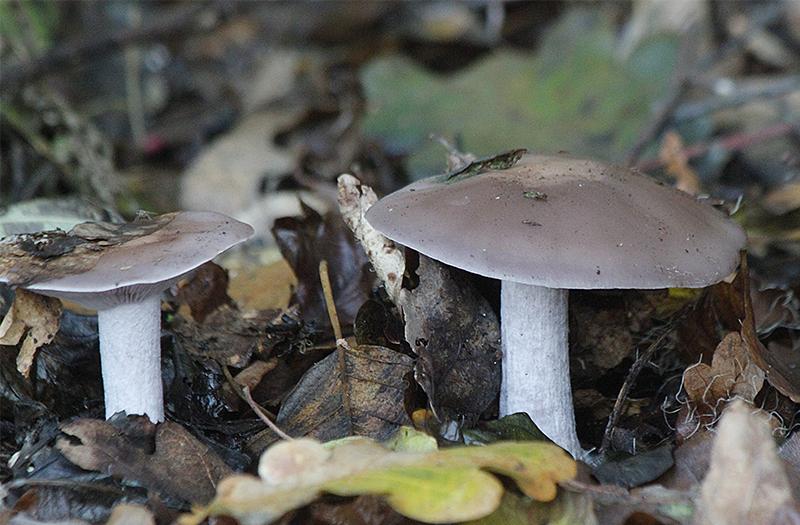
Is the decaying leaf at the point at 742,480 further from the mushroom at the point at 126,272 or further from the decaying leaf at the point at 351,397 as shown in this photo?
the mushroom at the point at 126,272

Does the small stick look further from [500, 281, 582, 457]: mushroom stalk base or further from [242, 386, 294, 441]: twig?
[500, 281, 582, 457]: mushroom stalk base

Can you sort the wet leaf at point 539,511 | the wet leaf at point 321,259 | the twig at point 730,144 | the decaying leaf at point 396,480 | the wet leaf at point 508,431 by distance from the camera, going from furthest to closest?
the twig at point 730,144 < the wet leaf at point 321,259 < the wet leaf at point 508,431 < the wet leaf at point 539,511 < the decaying leaf at point 396,480

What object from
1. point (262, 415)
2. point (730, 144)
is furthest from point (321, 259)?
point (730, 144)

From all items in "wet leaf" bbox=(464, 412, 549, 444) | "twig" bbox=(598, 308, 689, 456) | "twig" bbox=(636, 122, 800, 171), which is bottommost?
"twig" bbox=(636, 122, 800, 171)

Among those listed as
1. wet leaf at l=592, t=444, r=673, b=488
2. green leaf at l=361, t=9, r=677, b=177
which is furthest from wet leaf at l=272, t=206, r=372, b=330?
green leaf at l=361, t=9, r=677, b=177

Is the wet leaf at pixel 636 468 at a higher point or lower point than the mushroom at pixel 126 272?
lower

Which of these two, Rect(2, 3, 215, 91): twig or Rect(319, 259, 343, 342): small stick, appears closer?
Rect(319, 259, 343, 342): small stick

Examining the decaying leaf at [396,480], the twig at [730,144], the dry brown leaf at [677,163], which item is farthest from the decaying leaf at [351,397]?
the twig at [730,144]
